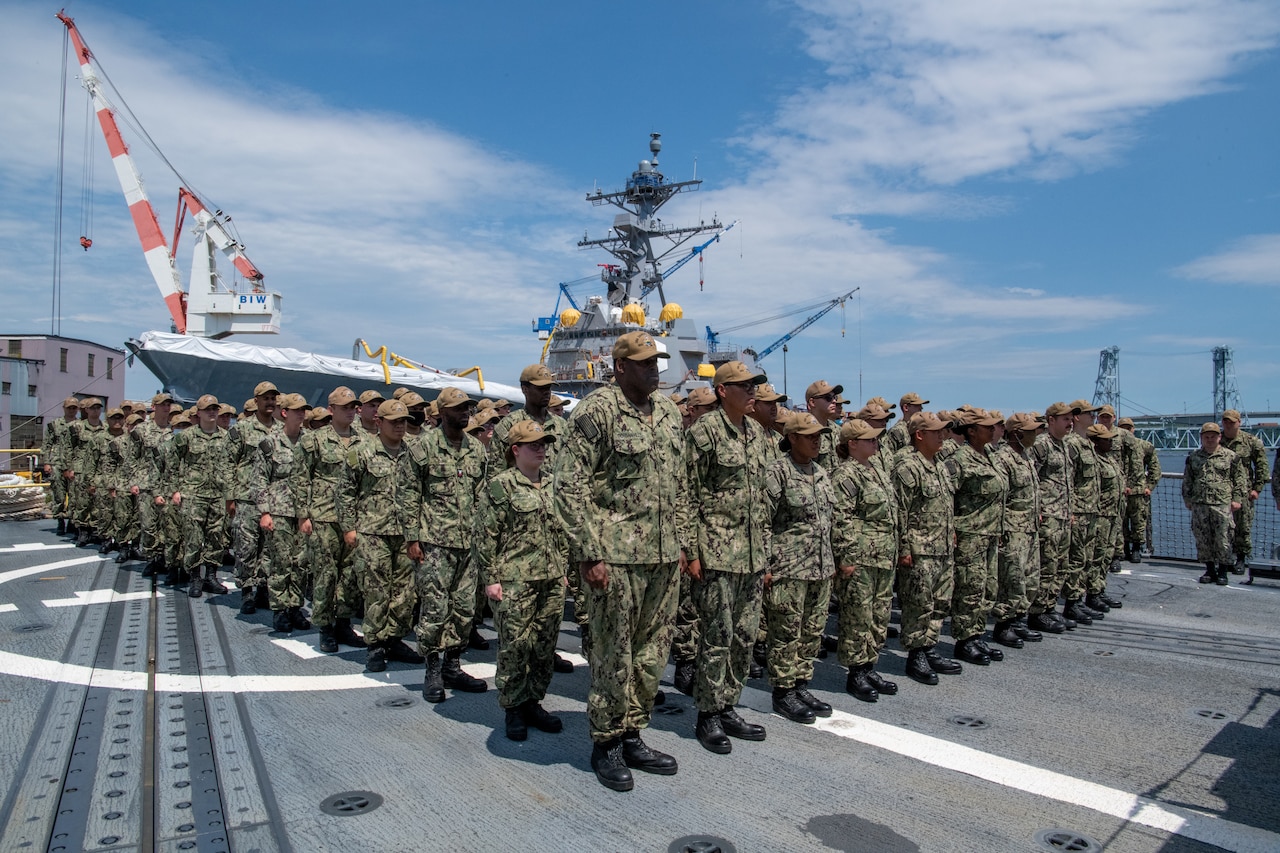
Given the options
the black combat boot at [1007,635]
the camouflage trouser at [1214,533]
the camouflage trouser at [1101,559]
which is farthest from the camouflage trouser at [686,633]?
the camouflage trouser at [1214,533]

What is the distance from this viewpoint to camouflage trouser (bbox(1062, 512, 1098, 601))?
22.3 feet

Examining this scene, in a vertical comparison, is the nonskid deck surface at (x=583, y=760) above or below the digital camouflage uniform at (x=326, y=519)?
below

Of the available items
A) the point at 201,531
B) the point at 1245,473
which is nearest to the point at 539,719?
the point at 201,531

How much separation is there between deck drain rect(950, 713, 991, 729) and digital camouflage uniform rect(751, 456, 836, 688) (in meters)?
0.82

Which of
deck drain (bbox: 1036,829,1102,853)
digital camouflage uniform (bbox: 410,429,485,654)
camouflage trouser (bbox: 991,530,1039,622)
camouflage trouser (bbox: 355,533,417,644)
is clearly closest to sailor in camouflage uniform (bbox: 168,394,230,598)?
camouflage trouser (bbox: 355,533,417,644)

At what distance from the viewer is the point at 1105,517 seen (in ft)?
23.5

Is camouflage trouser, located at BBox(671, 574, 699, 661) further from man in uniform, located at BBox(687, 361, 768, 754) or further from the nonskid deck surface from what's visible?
man in uniform, located at BBox(687, 361, 768, 754)

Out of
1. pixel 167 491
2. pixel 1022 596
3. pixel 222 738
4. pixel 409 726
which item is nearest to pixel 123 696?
pixel 222 738

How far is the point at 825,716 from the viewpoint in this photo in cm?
425

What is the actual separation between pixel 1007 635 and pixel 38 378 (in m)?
27.8

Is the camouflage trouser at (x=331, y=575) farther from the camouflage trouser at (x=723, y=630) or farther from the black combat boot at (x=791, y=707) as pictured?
the black combat boot at (x=791, y=707)

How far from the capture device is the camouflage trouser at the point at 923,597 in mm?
4977

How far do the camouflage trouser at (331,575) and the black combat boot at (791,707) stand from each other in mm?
2965

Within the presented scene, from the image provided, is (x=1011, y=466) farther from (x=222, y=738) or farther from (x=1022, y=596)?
(x=222, y=738)
